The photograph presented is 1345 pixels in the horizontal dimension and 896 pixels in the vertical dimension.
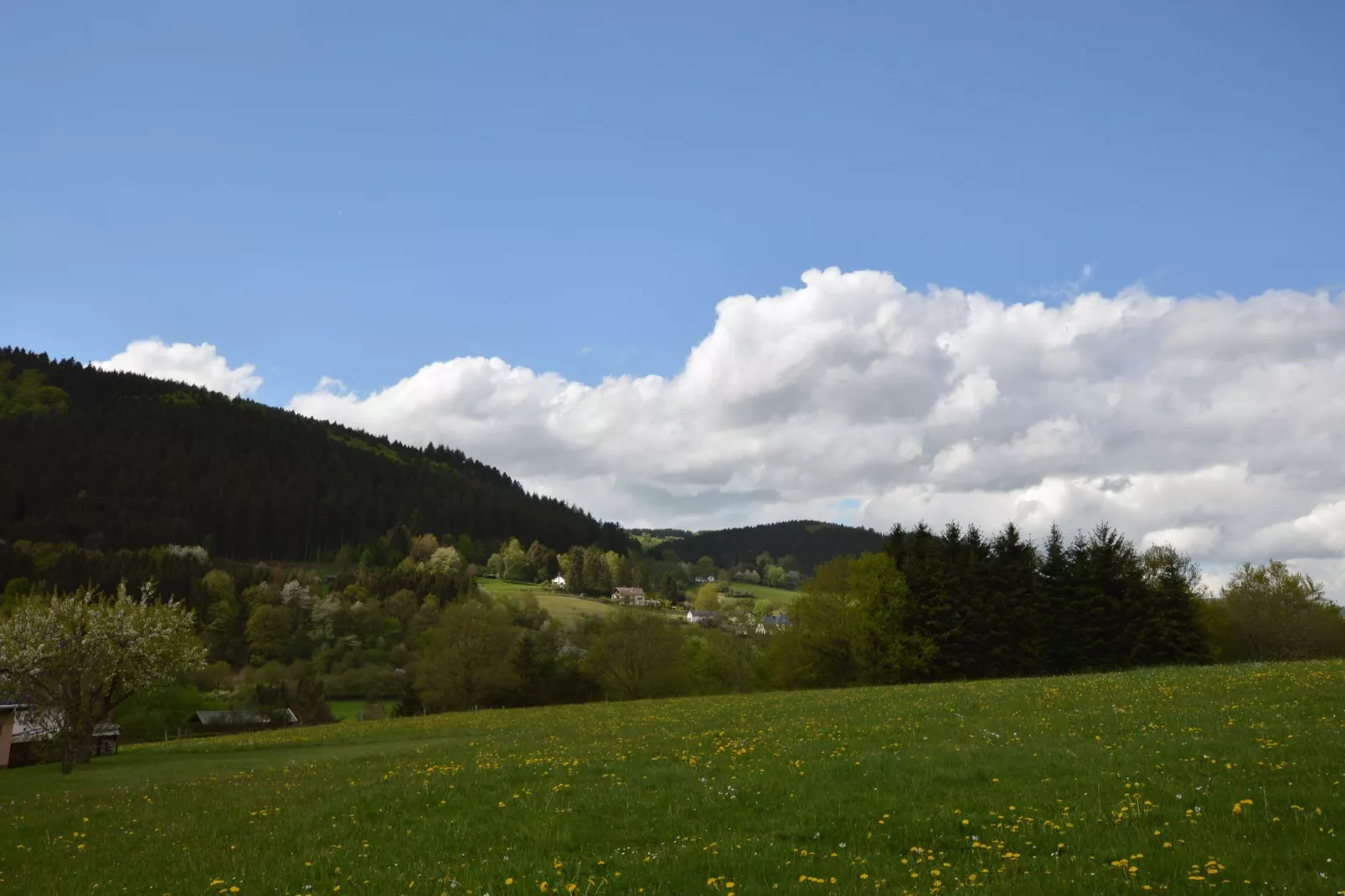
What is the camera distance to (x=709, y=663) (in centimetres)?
9000

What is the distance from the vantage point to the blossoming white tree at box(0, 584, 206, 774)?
125ft

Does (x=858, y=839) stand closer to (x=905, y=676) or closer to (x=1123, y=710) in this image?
(x=1123, y=710)

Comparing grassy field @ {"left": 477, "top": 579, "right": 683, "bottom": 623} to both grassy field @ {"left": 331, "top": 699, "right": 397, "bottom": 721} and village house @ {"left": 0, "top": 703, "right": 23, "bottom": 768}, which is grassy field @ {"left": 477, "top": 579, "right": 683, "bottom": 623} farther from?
village house @ {"left": 0, "top": 703, "right": 23, "bottom": 768}

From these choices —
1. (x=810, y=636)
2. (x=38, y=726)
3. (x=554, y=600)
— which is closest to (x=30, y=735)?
(x=38, y=726)

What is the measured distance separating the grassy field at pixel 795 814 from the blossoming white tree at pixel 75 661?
1346cm

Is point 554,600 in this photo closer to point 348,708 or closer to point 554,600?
point 554,600

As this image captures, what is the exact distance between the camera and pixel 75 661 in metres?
38.0

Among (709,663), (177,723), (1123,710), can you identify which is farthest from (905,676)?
(177,723)

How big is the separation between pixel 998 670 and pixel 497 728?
41.5 m

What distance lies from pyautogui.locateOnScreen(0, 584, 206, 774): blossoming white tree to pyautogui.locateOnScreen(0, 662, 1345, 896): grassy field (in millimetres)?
13460

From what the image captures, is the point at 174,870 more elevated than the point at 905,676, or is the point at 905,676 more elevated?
the point at 174,870

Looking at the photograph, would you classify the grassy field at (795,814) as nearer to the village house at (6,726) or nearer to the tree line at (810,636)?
the village house at (6,726)

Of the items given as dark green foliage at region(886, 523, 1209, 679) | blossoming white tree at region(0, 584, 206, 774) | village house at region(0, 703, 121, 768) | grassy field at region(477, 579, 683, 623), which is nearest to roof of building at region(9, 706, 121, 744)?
village house at region(0, 703, 121, 768)

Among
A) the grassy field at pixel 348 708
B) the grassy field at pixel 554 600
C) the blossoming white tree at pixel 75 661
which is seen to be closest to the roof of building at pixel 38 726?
the blossoming white tree at pixel 75 661
